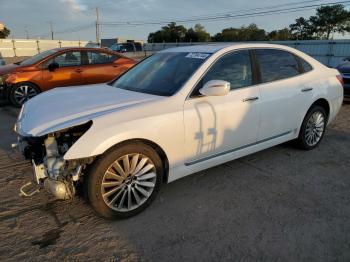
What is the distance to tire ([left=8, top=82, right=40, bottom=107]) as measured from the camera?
8.70 meters

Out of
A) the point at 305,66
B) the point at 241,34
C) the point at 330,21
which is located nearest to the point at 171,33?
the point at 241,34

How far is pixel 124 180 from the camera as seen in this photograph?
130 inches

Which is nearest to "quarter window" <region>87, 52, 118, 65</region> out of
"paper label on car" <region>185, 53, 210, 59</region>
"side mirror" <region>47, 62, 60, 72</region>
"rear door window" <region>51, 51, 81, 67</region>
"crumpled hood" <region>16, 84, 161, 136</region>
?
"rear door window" <region>51, 51, 81, 67</region>

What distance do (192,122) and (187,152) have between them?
33cm

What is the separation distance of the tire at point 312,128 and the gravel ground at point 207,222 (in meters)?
0.65

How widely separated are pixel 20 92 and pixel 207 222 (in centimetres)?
729

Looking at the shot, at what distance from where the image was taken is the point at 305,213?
345cm

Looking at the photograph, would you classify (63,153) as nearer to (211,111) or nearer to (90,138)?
(90,138)

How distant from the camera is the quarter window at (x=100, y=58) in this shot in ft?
30.8

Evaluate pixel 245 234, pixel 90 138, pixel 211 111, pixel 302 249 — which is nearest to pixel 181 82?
pixel 211 111

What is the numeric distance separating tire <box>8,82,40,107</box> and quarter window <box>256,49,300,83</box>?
6.52 meters

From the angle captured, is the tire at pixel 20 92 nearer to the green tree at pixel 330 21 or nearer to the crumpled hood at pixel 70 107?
the crumpled hood at pixel 70 107

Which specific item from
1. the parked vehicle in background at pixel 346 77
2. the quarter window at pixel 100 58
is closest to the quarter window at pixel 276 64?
the parked vehicle in background at pixel 346 77

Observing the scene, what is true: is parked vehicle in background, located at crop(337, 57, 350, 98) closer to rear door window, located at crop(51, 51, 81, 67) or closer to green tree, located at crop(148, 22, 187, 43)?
rear door window, located at crop(51, 51, 81, 67)
